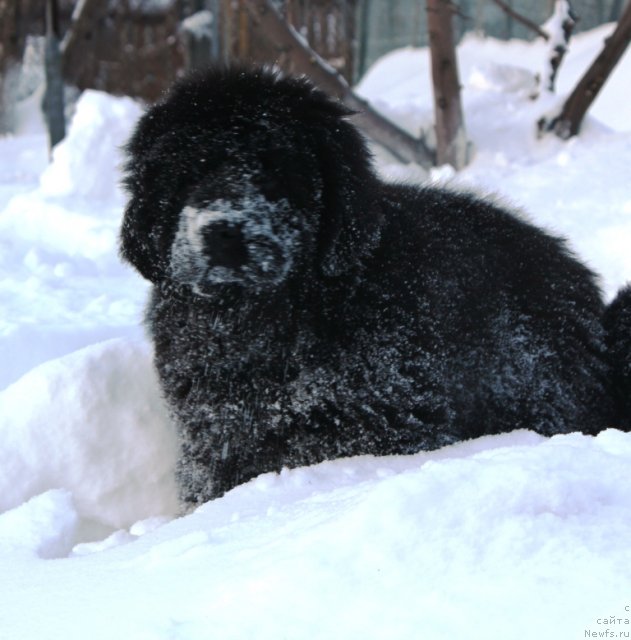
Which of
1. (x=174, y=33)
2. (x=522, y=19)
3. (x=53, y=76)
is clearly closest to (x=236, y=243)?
(x=522, y=19)

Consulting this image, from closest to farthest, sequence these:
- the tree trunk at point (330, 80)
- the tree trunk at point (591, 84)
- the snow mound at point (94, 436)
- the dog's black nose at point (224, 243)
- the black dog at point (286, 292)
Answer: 1. the dog's black nose at point (224, 243)
2. the black dog at point (286, 292)
3. the snow mound at point (94, 436)
4. the tree trunk at point (591, 84)
5. the tree trunk at point (330, 80)

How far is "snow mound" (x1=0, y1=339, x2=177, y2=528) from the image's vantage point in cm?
288

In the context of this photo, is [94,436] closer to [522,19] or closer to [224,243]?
[224,243]

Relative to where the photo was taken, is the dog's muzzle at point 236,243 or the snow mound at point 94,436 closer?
the dog's muzzle at point 236,243

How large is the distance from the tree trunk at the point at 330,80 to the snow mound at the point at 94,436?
3.64 meters

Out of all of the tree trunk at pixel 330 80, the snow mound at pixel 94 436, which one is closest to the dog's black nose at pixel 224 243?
the snow mound at pixel 94 436

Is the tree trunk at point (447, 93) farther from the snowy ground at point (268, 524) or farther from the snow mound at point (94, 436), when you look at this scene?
the snow mound at point (94, 436)

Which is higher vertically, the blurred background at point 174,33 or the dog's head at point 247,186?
the dog's head at point 247,186

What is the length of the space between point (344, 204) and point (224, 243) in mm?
403

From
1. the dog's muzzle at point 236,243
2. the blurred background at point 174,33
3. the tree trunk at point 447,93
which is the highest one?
the dog's muzzle at point 236,243

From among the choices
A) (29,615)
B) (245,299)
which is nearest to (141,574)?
(29,615)

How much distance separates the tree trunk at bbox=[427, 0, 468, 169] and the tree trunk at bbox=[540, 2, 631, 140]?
2.25 ft

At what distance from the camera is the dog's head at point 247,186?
2.52 meters

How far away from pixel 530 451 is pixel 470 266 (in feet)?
4.51
